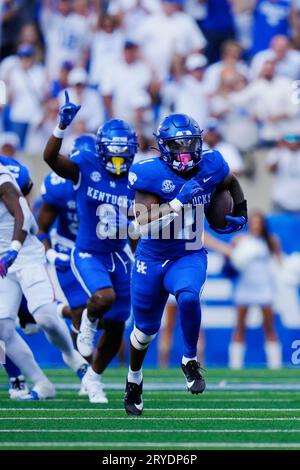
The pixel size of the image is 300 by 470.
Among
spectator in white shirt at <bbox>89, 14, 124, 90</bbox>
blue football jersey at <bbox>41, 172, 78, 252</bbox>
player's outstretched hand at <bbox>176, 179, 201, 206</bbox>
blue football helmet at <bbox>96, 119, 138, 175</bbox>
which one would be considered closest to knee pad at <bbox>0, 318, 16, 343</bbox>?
blue football helmet at <bbox>96, 119, 138, 175</bbox>

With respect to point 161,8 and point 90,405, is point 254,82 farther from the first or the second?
point 90,405

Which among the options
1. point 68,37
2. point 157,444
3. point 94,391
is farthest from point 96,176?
point 68,37

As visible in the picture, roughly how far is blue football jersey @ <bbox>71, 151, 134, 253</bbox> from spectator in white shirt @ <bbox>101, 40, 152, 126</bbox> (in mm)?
4456

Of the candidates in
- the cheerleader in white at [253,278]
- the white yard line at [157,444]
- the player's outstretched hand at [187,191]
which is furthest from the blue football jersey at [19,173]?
the cheerleader in white at [253,278]

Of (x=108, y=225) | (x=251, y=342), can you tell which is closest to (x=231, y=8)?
(x=251, y=342)

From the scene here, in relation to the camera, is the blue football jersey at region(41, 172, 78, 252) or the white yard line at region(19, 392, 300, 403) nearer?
the white yard line at region(19, 392, 300, 403)

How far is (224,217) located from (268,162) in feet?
17.5

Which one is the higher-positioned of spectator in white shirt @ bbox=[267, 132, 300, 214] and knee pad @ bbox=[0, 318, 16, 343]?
spectator in white shirt @ bbox=[267, 132, 300, 214]

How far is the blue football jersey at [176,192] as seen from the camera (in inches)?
242

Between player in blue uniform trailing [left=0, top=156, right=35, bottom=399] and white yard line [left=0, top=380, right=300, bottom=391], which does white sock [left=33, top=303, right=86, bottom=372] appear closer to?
player in blue uniform trailing [left=0, top=156, right=35, bottom=399]

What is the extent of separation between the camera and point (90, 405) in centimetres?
698

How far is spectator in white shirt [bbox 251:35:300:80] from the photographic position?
11911mm

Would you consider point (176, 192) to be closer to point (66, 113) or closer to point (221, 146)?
point (66, 113)

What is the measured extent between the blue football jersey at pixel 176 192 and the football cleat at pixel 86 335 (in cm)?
119
